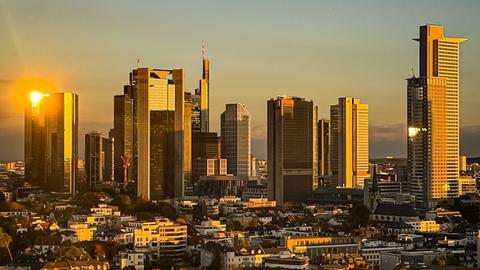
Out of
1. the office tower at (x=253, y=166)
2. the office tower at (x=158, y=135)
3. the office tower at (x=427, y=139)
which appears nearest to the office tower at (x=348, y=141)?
the office tower at (x=253, y=166)

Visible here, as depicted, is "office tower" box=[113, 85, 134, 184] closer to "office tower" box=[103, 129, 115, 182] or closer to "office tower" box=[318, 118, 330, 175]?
"office tower" box=[103, 129, 115, 182]

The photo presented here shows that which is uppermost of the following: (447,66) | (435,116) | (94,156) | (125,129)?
(447,66)

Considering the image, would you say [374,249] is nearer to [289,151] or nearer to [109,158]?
[289,151]

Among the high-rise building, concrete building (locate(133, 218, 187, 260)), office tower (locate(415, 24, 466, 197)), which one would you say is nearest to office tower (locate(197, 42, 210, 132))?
the high-rise building

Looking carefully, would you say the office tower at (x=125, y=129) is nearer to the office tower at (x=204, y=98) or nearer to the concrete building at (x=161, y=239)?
the office tower at (x=204, y=98)

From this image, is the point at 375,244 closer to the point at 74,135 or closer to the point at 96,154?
the point at 74,135

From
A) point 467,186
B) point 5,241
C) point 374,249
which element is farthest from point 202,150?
point 374,249
